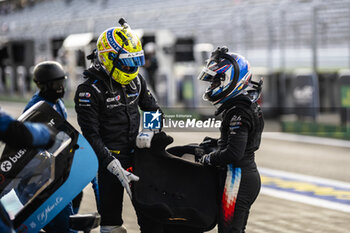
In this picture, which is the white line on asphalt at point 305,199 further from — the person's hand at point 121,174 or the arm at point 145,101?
the person's hand at point 121,174

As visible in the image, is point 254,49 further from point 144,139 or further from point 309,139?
point 144,139

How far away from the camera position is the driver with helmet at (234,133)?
4.42 meters

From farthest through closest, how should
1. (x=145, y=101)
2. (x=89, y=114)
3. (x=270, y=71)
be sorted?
(x=270, y=71) < (x=145, y=101) < (x=89, y=114)

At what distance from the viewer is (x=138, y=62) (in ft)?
15.8

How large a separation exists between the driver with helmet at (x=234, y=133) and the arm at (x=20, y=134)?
4.68 feet

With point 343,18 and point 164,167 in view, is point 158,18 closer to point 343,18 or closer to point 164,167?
point 343,18

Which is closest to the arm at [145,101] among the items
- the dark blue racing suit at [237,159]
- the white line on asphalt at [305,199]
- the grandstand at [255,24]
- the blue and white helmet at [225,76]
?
the blue and white helmet at [225,76]

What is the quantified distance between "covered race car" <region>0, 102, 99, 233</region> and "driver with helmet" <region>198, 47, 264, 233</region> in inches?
36.0

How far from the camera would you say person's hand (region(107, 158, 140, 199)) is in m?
4.55

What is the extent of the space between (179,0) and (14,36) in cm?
1020

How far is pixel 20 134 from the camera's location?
338 centimetres
